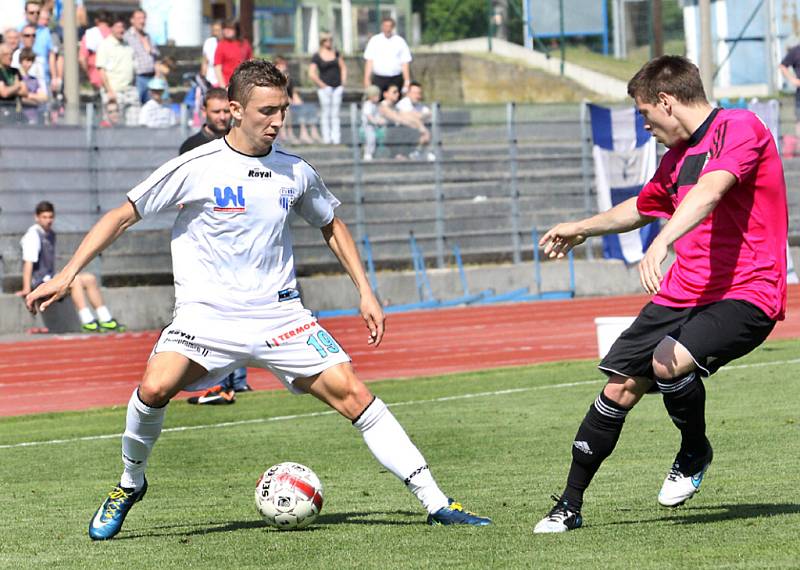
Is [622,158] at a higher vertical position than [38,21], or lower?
lower

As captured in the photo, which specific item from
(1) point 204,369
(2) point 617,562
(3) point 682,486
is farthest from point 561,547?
(1) point 204,369

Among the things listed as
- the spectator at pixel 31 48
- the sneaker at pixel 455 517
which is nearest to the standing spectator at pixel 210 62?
the spectator at pixel 31 48

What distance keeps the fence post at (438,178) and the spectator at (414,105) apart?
0.15 metres

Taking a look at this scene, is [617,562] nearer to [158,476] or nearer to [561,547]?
[561,547]

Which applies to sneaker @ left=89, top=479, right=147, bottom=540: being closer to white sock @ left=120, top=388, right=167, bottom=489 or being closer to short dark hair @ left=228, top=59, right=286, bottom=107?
white sock @ left=120, top=388, right=167, bottom=489

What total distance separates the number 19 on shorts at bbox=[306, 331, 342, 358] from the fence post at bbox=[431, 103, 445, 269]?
58.6ft

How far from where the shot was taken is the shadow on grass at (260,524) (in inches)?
292

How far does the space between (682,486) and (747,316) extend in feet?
3.36

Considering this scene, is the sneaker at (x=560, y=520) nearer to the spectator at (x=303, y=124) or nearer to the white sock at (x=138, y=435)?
the white sock at (x=138, y=435)

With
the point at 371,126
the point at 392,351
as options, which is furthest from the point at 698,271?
the point at 371,126

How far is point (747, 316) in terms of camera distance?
6664 mm

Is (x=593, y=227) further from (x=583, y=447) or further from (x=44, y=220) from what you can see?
(x=44, y=220)

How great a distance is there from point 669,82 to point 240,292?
7.00 ft

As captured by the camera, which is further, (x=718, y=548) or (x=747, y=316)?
(x=747, y=316)
